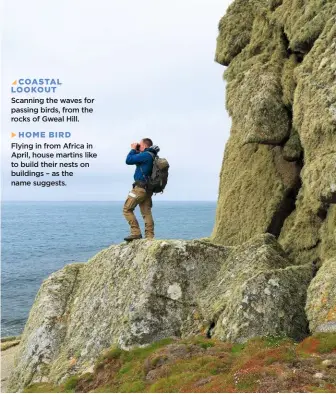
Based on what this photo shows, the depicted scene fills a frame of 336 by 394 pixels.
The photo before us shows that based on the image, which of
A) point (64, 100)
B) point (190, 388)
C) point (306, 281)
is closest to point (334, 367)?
point (190, 388)

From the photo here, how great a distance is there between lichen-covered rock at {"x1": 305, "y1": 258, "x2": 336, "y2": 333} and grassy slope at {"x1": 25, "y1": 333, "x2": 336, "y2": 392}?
1.22 m

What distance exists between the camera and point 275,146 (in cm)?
3488

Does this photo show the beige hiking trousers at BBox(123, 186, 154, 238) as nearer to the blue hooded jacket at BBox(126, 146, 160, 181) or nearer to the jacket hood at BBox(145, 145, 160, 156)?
the blue hooded jacket at BBox(126, 146, 160, 181)

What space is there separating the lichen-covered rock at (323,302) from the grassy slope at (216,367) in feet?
4.01

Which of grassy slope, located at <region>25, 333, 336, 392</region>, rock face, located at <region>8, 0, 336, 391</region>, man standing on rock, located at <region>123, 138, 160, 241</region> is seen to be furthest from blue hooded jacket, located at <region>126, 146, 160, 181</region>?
grassy slope, located at <region>25, 333, 336, 392</region>

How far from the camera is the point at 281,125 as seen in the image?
31.9 meters

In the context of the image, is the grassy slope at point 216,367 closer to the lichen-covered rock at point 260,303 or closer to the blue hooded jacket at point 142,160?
the lichen-covered rock at point 260,303

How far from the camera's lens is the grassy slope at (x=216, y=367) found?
1608 cm

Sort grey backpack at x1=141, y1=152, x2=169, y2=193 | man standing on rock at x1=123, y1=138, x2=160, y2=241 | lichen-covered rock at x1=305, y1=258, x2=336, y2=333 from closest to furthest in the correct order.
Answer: lichen-covered rock at x1=305, y1=258, x2=336, y2=333, man standing on rock at x1=123, y1=138, x2=160, y2=241, grey backpack at x1=141, y1=152, x2=169, y2=193

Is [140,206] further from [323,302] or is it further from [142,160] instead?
[323,302]

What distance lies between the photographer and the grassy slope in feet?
52.7

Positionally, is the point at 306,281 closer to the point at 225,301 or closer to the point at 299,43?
the point at 225,301

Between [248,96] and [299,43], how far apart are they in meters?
4.82

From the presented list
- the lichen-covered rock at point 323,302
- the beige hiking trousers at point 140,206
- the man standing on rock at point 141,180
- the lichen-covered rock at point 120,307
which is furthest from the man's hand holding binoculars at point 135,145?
the lichen-covered rock at point 323,302
